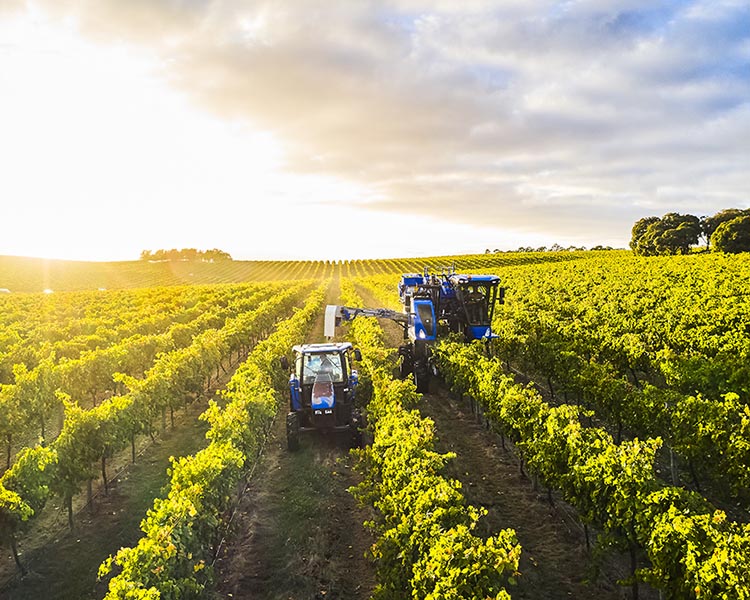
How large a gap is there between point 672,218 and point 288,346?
67632 mm

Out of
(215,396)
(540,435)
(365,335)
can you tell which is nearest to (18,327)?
(215,396)

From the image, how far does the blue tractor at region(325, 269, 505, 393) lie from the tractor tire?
5013 mm

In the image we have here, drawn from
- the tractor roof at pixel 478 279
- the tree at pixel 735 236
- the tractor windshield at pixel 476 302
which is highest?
the tree at pixel 735 236

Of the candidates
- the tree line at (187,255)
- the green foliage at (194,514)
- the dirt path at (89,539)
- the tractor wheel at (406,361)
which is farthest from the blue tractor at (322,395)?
the tree line at (187,255)

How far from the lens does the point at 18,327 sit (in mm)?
28562

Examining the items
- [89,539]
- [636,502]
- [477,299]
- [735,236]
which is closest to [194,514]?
[89,539]

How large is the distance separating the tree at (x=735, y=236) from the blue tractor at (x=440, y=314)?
1836 inches

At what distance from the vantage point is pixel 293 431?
13.3m

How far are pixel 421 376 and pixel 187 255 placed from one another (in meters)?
169

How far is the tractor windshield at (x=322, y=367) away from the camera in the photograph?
13.8 m

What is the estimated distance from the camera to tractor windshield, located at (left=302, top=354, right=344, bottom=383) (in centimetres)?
1382

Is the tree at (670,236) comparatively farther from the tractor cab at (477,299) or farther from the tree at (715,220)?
the tractor cab at (477,299)

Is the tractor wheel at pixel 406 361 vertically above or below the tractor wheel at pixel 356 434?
above

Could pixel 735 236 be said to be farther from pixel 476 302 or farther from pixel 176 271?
pixel 176 271
